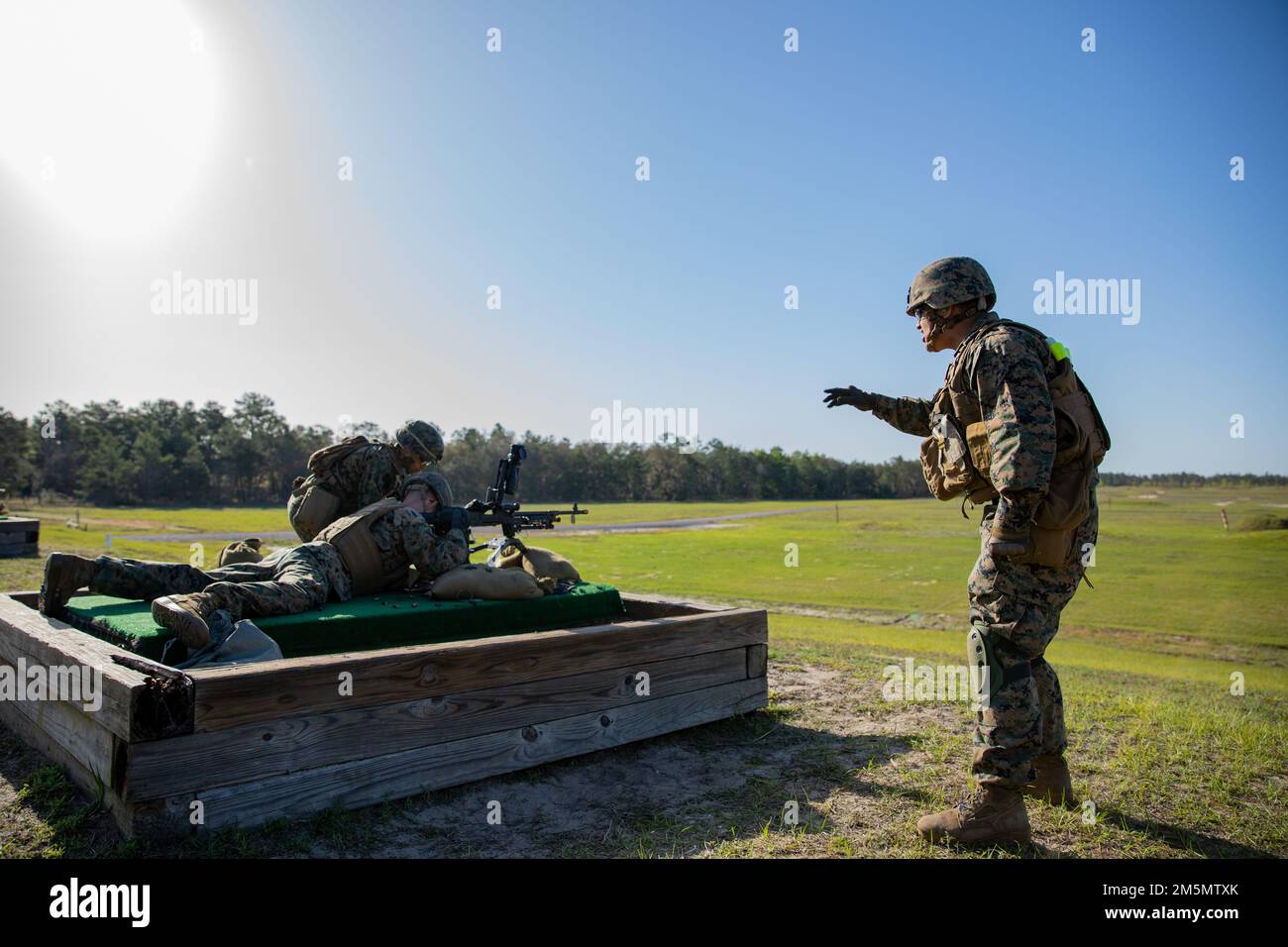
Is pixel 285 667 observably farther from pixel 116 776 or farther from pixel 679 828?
pixel 679 828

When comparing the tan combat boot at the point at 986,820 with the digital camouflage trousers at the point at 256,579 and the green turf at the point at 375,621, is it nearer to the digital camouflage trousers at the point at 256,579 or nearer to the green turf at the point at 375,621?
the green turf at the point at 375,621

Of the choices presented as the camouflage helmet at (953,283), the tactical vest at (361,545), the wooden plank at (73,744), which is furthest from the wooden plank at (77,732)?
the camouflage helmet at (953,283)

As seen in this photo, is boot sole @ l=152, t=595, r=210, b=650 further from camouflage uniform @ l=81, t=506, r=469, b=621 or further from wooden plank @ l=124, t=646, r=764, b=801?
wooden plank @ l=124, t=646, r=764, b=801

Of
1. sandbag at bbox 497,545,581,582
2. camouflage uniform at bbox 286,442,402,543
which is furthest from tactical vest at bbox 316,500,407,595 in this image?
sandbag at bbox 497,545,581,582

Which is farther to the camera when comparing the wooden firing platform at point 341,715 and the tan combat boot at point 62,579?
the tan combat boot at point 62,579

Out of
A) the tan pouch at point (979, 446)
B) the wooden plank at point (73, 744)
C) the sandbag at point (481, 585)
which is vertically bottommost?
the wooden plank at point (73, 744)

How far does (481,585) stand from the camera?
18.1ft

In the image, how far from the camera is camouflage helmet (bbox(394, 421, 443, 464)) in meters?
6.75

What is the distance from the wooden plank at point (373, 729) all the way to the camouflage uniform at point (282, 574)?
3.24ft

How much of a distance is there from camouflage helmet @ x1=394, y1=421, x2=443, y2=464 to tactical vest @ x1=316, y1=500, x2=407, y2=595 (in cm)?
91

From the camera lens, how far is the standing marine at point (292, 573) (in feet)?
14.3
